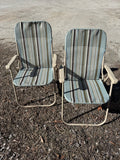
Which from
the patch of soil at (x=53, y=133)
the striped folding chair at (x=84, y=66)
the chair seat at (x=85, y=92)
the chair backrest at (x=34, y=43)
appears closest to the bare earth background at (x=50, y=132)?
the patch of soil at (x=53, y=133)

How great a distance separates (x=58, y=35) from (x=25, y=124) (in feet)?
15.9

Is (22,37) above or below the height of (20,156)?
above

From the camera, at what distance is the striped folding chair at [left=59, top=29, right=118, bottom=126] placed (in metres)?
2.57

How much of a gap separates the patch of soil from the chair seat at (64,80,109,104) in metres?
0.54

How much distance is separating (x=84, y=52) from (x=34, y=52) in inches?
40.4

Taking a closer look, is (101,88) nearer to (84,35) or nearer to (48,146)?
(84,35)

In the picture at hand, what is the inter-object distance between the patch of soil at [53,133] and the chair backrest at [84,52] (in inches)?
27.1

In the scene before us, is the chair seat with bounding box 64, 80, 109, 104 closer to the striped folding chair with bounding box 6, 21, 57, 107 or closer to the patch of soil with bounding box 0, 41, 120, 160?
the striped folding chair with bounding box 6, 21, 57, 107

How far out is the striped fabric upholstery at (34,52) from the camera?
2954mm

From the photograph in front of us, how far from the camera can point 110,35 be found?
670 centimetres

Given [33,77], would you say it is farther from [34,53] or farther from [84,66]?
[84,66]

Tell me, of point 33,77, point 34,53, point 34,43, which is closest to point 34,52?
point 34,53

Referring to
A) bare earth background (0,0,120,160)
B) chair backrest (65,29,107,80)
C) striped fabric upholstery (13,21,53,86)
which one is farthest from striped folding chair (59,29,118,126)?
striped fabric upholstery (13,21,53,86)

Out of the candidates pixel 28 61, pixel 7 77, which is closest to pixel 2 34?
pixel 7 77
